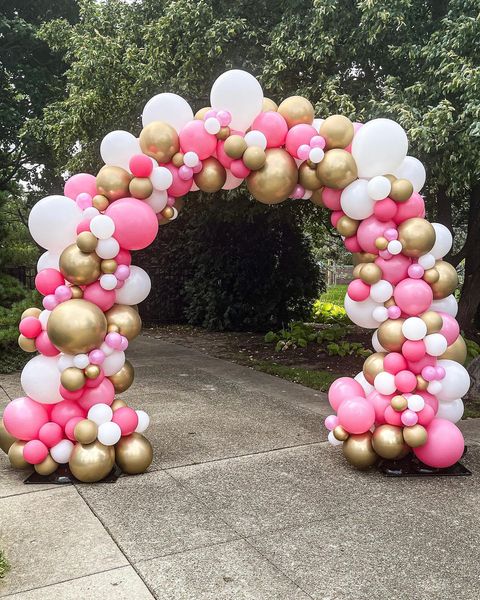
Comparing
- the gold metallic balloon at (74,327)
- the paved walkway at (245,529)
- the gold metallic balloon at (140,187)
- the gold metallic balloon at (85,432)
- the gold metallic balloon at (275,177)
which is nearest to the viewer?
the paved walkway at (245,529)

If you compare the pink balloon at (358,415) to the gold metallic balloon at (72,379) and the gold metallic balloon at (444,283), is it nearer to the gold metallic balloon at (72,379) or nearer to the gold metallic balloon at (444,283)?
the gold metallic balloon at (444,283)

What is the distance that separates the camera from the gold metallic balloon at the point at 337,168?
4367 millimetres

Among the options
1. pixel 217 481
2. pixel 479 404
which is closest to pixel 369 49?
pixel 479 404

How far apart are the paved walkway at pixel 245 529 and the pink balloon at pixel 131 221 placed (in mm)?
1715

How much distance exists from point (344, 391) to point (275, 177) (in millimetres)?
1723

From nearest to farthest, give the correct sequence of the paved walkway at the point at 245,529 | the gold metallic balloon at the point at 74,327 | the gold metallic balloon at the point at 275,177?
the paved walkway at the point at 245,529
the gold metallic balloon at the point at 74,327
the gold metallic balloon at the point at 275,177

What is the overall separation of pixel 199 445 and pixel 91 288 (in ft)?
5.54

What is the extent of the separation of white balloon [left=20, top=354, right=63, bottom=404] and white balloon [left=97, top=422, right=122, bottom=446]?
399 millimetres

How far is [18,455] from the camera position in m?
4.35

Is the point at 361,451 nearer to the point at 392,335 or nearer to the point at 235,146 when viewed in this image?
the point at 392,335

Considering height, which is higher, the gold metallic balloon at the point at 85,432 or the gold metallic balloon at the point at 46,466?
the gold metallic balloon at the point at 85,432

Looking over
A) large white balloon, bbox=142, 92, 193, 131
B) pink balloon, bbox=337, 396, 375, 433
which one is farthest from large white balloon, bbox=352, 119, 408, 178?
pink balloon, bbox=337, 396, 375, 433

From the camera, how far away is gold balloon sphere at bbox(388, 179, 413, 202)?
4.34 metres

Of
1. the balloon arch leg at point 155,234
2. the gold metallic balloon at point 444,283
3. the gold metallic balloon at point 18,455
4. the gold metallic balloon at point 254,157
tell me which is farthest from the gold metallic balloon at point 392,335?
the gold metallic balloon at point 18,455
